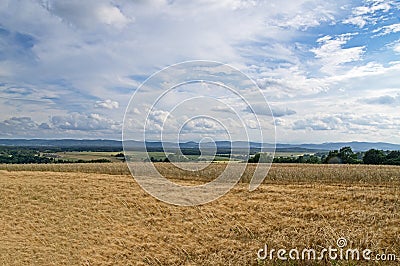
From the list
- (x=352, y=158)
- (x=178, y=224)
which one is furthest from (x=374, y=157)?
(x=178, y=224)

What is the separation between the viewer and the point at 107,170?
36312mm

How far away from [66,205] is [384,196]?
16.7 meters

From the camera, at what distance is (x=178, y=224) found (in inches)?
685

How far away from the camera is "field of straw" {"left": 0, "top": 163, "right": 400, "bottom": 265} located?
1305 cm

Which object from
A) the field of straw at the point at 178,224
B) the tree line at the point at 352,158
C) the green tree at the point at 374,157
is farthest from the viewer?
the green tree at the point at 374,157

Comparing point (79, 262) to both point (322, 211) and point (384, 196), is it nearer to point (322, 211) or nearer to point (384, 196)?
point (322, 211)

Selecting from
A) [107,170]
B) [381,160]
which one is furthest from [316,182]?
[381,160]

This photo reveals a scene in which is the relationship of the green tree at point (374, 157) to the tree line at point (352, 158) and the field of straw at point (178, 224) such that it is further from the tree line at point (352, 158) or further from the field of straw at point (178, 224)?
the field of straw at point (178, 224)

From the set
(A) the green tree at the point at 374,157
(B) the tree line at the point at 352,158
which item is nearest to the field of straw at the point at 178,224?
(B) the tree line at the point at 352,158

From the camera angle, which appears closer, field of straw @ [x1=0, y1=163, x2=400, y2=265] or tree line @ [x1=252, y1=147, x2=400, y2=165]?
field of straw @ [x1=0, y1=163, x2=400, y2=265]

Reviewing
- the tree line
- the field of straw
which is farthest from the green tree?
the field of straw

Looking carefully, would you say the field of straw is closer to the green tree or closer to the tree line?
the tree line

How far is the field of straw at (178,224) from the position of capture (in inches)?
514

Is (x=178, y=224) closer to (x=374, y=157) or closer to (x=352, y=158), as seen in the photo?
(x=352, y=158)
